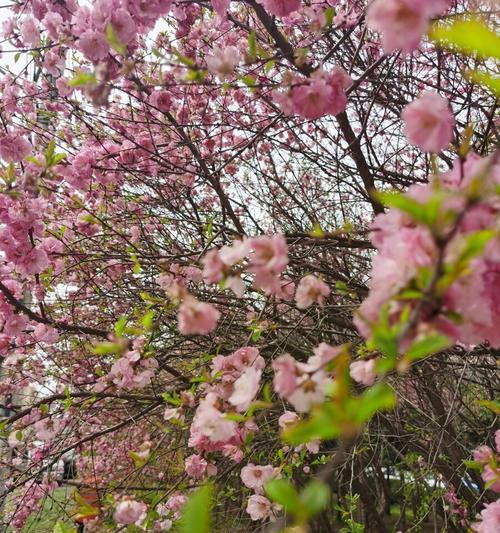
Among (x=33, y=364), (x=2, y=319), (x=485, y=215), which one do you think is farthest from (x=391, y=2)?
(x=33, y=364)

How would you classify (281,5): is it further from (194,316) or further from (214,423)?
(214,423)

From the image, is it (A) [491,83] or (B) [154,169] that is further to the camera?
(B) [154,169]

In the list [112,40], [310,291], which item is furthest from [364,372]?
[112,40]

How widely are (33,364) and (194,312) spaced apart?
12.2 feet

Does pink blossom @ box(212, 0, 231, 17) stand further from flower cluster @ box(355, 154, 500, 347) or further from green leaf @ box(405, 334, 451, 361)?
green leaf @ box(405, 334, 451, 361)

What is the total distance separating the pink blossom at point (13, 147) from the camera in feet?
8.15

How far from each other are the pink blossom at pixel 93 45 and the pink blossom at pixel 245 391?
1.40m

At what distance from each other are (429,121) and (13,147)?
217 centimetres

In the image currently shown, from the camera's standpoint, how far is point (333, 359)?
0.95 metres

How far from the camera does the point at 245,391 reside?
132cm

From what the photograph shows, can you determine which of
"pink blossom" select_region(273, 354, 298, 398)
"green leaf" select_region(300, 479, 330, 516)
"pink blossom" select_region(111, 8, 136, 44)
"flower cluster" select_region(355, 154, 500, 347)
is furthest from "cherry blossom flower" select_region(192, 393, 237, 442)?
"pink blossom" select_region(111, 8, 136, 44)

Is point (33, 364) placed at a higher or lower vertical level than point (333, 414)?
higher

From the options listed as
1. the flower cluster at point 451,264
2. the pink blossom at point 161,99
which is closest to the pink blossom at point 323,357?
the flower cluster at point 451,264

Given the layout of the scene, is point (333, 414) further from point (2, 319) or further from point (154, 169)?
point (154, 169)
